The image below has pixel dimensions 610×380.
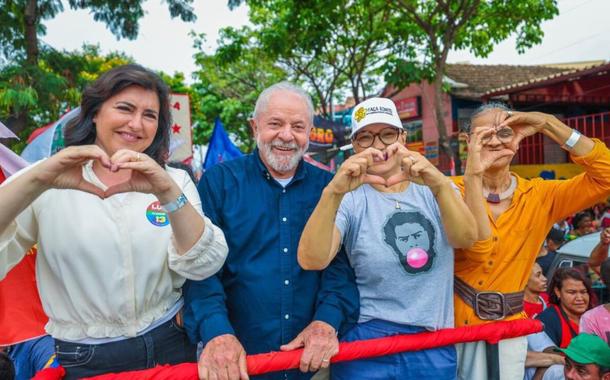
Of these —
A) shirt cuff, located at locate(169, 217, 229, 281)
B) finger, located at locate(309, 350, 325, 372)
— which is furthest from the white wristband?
shirt cuff, located at locate(169, 217, 229, 281)

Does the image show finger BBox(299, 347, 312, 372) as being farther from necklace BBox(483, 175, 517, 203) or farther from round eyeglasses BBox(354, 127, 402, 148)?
necklace BBox(483, 175, 517, 203)

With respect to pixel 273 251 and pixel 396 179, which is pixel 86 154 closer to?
pixel 273 251

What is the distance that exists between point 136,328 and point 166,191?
596 mm

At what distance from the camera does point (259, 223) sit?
2.26 meters

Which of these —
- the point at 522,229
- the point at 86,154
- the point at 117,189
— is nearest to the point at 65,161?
the point at 86,154

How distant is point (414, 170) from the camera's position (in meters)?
1.95

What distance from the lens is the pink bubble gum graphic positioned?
216 cm

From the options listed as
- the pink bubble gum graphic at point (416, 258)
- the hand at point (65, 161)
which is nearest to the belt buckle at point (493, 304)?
the pink bubble gum graphic at point (416, 258)

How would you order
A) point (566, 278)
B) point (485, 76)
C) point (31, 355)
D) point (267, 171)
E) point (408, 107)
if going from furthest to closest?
point (408, 107) < point (485, 76) < point (566, 278) < point (31, 355) < point (267, 171)

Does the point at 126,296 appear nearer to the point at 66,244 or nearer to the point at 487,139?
the point at 66,244

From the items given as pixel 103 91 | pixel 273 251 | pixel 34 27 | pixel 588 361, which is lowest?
pixel 588 361

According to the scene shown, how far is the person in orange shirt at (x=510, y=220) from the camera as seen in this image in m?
2.34

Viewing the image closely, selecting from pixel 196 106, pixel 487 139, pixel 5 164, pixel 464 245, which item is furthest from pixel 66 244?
pixel 196 106

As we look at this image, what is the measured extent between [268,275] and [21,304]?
1216 mm
